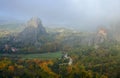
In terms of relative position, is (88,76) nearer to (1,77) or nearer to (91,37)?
(1,77)

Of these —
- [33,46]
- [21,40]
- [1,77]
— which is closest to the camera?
[1,77]

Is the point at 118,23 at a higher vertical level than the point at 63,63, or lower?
higher

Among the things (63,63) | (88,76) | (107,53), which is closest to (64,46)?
(107,53)

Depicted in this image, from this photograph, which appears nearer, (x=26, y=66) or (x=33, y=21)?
(x=26, y=66)

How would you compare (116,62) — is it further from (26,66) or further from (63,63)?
(26,66)

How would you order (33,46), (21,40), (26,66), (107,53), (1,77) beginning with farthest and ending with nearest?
(21,40), (33,46), (107,53), (26,66), (1,77)

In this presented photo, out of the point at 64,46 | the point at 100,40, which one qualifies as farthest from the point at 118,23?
the point at 64,46
